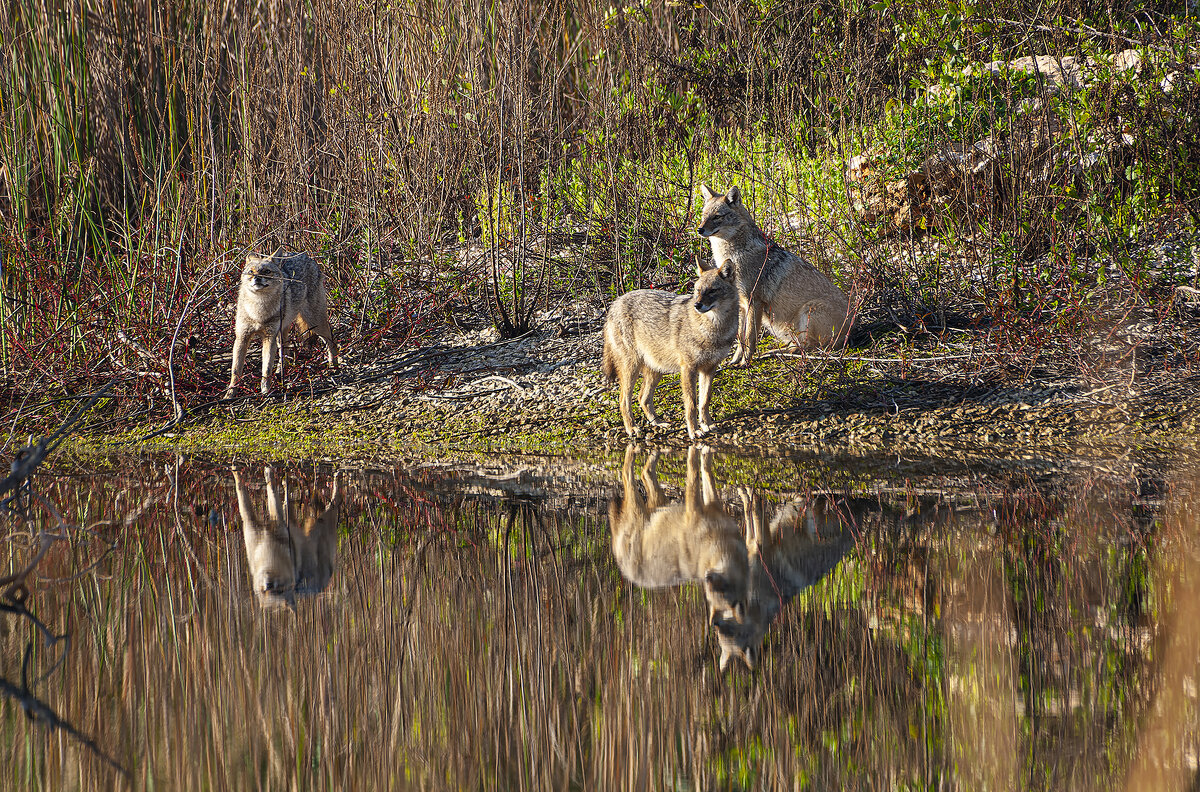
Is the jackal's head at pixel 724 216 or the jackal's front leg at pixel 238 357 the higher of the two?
the jackal's head at pixel 724 216

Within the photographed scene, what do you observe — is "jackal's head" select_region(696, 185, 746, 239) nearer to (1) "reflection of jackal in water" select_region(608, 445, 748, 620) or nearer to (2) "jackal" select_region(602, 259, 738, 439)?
(2) "jackal" select_region(602, 259, 738, 439)

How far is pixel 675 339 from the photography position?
676 centimetres

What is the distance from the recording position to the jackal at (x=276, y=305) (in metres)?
7.50

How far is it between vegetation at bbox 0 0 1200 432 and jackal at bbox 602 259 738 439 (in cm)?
127

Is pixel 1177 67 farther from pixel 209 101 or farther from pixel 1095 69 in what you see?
pixel 209 101

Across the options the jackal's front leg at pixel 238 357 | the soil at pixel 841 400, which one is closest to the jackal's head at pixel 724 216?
the soil at pixel 841 400

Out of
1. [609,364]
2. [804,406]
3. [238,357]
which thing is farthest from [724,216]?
[238,357]

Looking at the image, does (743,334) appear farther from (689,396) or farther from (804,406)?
(689,396)

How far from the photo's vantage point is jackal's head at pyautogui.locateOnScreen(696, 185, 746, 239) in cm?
762

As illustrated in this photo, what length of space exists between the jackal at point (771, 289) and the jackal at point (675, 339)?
71cm

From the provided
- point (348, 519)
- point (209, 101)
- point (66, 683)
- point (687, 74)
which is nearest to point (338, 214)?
point (209, 101)

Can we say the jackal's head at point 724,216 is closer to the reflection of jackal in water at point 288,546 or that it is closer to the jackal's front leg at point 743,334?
the jackal's front leg at point 743,334

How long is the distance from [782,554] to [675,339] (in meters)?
3.15

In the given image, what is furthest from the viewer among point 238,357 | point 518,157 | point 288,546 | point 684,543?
point 518,157
